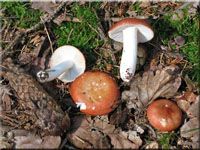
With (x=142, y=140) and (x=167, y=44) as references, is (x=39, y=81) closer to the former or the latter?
(x=142, y=140)

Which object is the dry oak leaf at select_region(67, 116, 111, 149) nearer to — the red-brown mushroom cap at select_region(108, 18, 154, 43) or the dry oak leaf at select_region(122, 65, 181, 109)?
the dry oak leaf at select_region(122, 65, 181, 109)

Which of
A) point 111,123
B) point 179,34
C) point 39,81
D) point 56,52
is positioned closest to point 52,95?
point 39,81

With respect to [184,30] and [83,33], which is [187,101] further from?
[83,33]

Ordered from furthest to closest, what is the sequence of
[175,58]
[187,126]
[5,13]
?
[5,13], [175,58], [187,126]

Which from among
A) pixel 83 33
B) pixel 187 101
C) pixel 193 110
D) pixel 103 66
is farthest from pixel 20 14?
pixel 193 110

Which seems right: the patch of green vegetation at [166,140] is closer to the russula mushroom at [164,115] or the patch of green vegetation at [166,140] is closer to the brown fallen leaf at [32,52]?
the russula mushroom at [164,115]

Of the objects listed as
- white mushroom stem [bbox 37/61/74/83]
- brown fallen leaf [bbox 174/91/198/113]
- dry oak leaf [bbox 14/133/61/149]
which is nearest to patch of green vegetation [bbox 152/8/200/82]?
brown fallen leaf [bbox 174/91/198/113]
